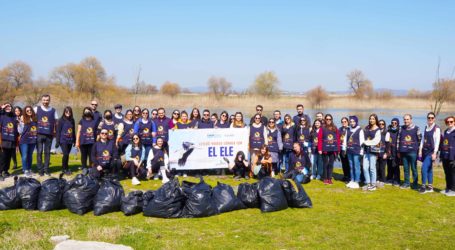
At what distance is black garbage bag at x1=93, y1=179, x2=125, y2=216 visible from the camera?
22.0 ft

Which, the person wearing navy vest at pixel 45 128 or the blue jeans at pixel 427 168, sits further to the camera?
the person wearing navy vest at pixel 45 128

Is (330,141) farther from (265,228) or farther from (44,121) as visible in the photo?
(44,121)

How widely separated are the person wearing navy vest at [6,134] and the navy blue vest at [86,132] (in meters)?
1.64

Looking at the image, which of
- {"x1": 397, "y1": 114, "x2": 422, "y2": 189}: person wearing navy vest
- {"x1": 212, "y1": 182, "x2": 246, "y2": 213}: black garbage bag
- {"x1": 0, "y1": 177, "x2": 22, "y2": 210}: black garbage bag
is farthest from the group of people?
{"x1": 212, "y1": 182, "x2": 246, "y2": 213}: black garbage bag

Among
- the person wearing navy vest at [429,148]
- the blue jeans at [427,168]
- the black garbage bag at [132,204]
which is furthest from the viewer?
the blue jeans at [427,168]

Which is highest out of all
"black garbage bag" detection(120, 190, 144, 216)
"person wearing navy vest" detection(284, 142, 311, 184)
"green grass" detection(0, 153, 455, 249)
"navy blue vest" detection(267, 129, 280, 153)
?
"navy blue vest" detection(267, 129, 280, 153)

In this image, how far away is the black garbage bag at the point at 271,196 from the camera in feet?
22.7

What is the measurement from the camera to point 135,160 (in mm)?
9477

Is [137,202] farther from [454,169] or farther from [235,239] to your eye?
[454,169]

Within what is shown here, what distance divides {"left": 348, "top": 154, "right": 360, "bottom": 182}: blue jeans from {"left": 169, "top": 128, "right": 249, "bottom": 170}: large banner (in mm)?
2710

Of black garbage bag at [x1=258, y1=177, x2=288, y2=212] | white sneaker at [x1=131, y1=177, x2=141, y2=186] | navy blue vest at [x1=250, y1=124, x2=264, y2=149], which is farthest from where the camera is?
navy blue vest at [x1=250, y1=124, x2=264, y2=149]

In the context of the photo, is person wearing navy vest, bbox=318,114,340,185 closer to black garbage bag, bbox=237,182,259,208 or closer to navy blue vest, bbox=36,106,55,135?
black garbage bag, bbox=237,182,259,208

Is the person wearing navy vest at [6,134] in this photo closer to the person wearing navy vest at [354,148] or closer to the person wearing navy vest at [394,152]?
the person wearing navy vest at [354,148]

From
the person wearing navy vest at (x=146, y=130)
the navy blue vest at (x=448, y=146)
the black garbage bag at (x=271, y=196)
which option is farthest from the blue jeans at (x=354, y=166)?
the person wearing navy vest at (x=146, y=130)
